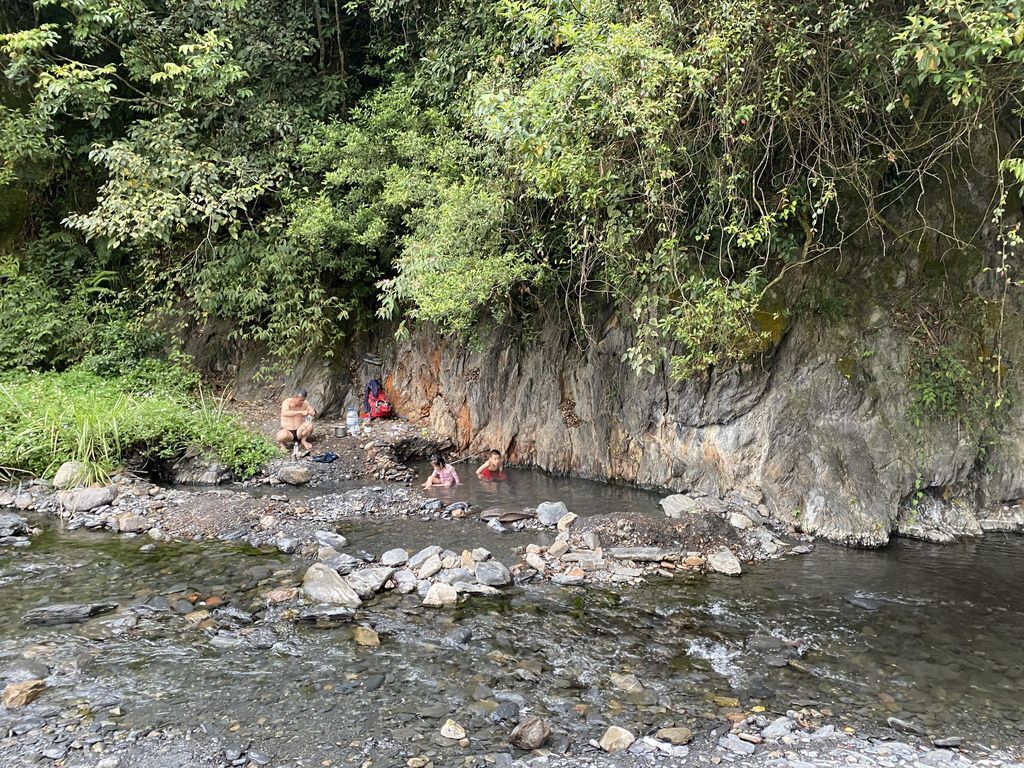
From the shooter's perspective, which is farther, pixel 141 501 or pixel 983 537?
pixel 141 501

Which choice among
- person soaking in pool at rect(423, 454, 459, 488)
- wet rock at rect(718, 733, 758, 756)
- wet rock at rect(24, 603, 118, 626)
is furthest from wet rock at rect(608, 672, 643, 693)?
person soaking in pool at rect(423, 454, 459, 488)

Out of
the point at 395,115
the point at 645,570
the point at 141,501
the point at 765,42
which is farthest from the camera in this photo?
the point at 395,115

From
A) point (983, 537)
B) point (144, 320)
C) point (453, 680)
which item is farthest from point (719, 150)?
point (144, 320)

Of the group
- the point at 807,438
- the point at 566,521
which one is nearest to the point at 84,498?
the point at 566,521

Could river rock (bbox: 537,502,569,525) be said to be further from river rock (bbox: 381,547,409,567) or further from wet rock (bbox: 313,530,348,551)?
wet rock (bbox: 313,530,348,551)

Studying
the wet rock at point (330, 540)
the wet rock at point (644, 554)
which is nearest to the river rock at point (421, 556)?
the wet rock at point (330, 540)

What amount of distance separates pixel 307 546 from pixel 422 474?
422 cm

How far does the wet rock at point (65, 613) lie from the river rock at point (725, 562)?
20.8 feet

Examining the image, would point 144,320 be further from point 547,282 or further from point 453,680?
point 453,680

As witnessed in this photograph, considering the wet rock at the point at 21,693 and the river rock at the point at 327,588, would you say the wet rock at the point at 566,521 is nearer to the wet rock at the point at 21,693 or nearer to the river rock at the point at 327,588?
the river rock at the point at 327,588

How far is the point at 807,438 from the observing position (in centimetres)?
890

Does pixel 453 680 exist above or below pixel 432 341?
below

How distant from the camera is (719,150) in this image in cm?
805

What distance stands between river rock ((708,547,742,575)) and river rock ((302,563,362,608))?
4.05m
